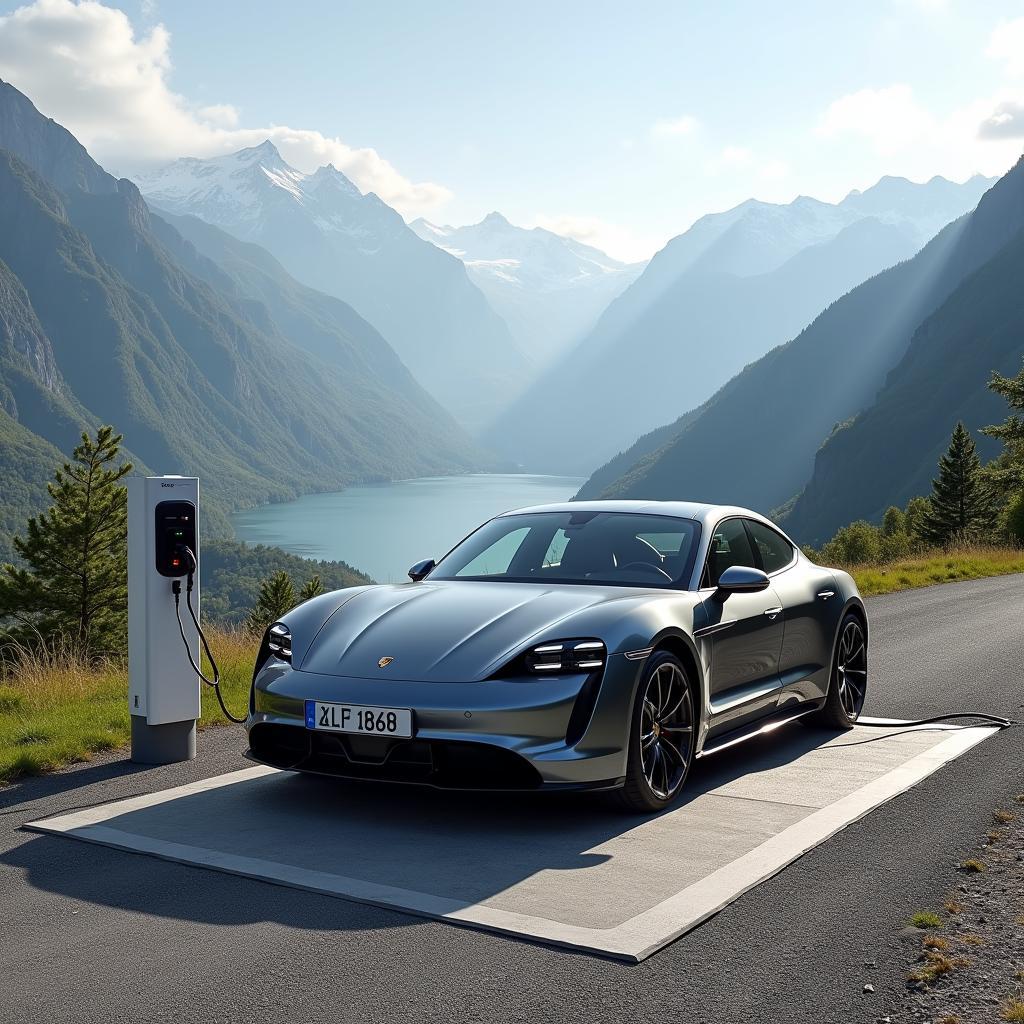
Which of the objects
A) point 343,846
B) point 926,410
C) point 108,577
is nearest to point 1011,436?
point 108,577

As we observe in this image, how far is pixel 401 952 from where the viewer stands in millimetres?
3736

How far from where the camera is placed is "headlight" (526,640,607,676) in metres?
5.16

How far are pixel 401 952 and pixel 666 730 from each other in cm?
215

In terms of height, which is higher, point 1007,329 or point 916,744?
point 1007,329

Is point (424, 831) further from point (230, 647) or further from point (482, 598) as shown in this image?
point (230, 647)

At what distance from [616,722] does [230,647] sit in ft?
21.5

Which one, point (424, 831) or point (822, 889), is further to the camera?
point (424, 831)

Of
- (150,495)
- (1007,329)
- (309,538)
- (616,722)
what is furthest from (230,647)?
(309,538)

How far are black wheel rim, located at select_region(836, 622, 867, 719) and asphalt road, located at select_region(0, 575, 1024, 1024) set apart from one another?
2.09 metres

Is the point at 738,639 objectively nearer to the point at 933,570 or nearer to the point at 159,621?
the point at 159,621

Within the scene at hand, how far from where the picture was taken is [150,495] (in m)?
6.48

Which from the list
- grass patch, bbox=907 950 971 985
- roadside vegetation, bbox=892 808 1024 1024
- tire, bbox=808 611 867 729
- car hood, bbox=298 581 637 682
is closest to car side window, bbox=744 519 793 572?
tire, bbox=808 611 867 729

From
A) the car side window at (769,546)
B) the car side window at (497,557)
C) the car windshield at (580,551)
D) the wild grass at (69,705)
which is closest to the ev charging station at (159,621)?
the wild grass at (69,705)

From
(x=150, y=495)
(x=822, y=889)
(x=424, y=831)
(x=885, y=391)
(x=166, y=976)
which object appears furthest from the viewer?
(x=885, y=391)
